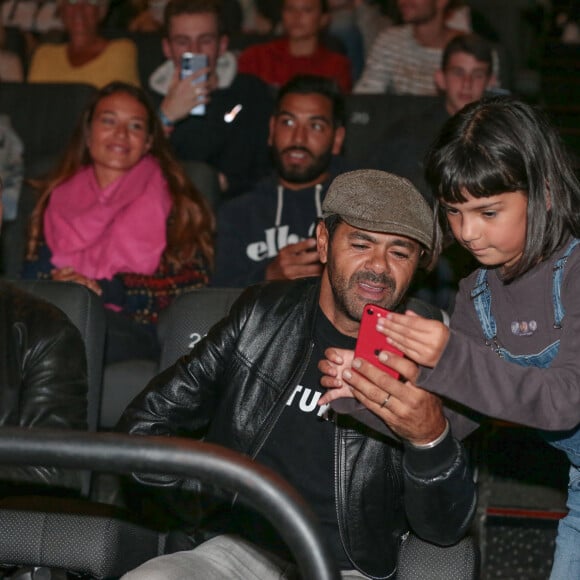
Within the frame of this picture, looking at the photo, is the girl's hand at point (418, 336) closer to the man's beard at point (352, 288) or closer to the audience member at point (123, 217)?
the man's beard at point (352, 288)

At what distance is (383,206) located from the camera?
7.22 ft

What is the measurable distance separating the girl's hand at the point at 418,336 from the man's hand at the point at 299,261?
1.35 metres

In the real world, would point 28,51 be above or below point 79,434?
above

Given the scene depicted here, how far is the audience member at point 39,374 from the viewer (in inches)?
93.1

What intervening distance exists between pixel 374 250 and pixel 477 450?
60 cm

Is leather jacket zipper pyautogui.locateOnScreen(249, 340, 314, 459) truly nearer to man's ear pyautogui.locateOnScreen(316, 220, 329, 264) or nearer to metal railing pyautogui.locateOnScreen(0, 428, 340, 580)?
man's ear pyautogui.locateOnScreen(316, 220, 329, 264)

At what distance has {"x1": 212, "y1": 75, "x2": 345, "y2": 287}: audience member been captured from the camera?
3465 millimetres

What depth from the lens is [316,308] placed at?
7.86ft

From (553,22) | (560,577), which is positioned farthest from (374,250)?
(553,22)

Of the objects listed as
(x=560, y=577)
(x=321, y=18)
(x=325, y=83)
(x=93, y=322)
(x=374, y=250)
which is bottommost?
(x=560, y=577)

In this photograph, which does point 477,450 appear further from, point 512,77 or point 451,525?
point 512,77

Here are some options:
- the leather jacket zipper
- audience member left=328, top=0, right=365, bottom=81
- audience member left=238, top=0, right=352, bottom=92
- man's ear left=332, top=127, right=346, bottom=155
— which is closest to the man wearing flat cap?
the leather jacket zipper

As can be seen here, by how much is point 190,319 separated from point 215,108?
71.1 inches

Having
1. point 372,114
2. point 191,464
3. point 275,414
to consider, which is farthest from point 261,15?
point 191,464
